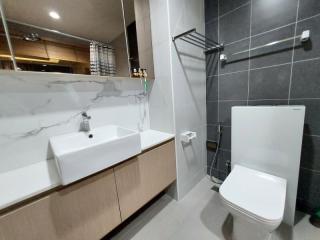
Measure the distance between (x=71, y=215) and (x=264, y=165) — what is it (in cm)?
146

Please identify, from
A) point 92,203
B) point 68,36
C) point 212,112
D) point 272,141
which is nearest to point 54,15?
point 68,36

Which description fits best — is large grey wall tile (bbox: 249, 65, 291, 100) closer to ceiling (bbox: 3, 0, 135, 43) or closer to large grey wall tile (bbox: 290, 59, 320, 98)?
large grey wall tile (bbox: 290, 59, 320, 98)

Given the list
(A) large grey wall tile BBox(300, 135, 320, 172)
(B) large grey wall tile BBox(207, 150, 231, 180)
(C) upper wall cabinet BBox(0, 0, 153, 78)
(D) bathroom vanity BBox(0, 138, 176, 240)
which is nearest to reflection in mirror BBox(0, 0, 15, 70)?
(C) upper wall cabinet BBox(0, 0, 153, 78)

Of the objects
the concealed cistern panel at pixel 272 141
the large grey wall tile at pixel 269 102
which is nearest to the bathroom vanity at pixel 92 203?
the concealed cistern panel at pixel 272 141

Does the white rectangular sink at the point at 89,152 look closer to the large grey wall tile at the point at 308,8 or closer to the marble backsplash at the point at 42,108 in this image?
the marble backsplash at the point at 42,108

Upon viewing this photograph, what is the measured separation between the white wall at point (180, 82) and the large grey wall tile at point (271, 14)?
0.52 meters

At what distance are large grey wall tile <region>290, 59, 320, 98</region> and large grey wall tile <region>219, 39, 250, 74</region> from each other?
0.38 metres

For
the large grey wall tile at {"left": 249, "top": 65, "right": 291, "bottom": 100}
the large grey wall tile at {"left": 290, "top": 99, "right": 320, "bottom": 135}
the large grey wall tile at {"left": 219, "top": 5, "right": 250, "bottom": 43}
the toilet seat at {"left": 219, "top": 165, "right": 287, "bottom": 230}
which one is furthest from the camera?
the large grey wall tile at {"left": 219, "top": 5, "right": 250, "bottom": 43}

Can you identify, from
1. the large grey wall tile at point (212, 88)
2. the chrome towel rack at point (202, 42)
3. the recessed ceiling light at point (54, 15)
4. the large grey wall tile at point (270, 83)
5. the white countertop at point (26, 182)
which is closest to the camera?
the white countertop at point (26, 182)

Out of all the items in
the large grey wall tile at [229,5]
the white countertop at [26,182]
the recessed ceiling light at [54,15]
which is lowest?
the white countertop at [26,182]

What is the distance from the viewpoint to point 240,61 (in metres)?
1.44

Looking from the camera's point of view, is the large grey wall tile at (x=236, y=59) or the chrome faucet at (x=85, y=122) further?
the large grey wall tile at (x=236, y=59)

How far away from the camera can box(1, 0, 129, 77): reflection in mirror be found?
2.99 feet

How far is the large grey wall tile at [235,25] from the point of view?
4.43ft
